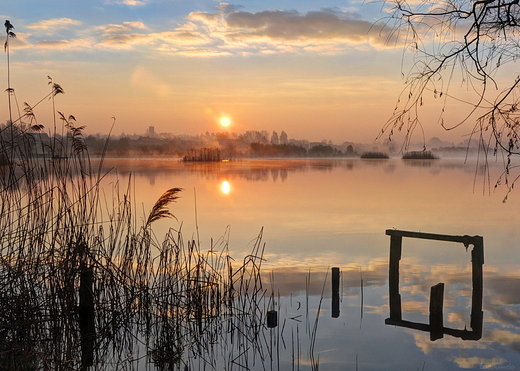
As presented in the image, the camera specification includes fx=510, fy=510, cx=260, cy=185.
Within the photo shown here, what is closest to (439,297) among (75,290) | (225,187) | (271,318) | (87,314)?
(271,318)

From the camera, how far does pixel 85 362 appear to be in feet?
20.7

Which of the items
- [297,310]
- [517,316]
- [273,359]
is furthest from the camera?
[517,316]

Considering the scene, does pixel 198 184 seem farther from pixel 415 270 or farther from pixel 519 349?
pixel 519 349

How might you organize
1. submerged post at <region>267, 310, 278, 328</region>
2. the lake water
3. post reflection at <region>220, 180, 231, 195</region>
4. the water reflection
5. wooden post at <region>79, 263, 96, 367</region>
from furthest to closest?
post reflection at <region>220, 180, 231, 195</region>
the lake water
submerged post at <region>267, 310, 278, 328</region>
the water reflection
wooden post at <region>79, 263, 96, 367</region>

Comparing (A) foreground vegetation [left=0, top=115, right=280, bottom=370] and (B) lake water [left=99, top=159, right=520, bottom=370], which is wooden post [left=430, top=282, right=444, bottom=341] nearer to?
(B) lake water [left=99, top=159, right=520, bottom=370]

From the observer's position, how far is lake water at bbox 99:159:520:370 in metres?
7.57

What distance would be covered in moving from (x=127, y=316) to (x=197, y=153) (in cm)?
5975

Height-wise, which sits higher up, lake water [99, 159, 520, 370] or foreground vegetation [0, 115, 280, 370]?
foreground vegetation [0, 115, 280, 370]

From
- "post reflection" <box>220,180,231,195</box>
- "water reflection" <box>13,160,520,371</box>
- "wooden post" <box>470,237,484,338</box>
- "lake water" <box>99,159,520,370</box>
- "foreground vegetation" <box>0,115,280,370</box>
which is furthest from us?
"post reflection" <box>220,180,231,195</box>

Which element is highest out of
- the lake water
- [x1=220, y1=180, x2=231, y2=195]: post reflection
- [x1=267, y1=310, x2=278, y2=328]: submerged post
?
[x1=267, y1=310, x2=278, y2=328]: submerged post

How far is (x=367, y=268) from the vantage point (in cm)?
1301

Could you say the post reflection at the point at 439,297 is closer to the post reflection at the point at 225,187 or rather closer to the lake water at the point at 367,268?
the lake water at the point at 367,268

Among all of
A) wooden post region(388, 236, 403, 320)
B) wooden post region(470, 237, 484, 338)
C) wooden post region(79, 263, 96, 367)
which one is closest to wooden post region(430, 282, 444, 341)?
wooden post region(470, 237, 484, 338)

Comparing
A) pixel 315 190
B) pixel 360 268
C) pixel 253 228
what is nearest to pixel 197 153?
pixel 315 190
